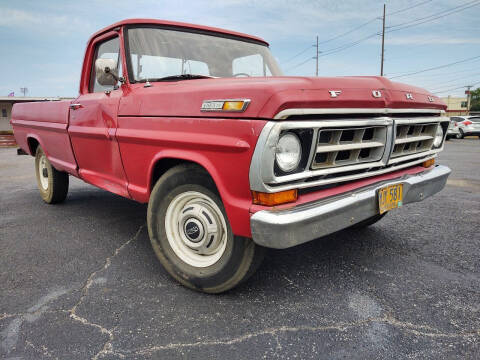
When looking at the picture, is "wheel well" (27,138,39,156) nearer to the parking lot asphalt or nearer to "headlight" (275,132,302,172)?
the parking lot asphalt

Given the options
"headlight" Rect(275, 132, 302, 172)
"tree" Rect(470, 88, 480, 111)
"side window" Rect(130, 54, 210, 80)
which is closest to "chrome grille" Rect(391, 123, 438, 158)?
"headlight" Rect(275, 132, 302, 172)

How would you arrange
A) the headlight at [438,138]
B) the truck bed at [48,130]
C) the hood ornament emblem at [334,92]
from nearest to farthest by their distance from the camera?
the hood ornament emblem at [334,92] → the headlight at [438,138] → the truck bed at [48,130]

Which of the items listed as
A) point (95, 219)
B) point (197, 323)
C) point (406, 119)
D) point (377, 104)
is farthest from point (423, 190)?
point (95, 219)

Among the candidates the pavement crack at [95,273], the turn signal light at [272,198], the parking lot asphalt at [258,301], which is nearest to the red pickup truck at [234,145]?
the turn signal light at [272,198]

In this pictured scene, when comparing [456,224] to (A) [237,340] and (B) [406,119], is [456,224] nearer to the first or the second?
(B) [406,119]

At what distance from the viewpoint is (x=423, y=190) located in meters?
2.78

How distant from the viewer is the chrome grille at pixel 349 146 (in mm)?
2148

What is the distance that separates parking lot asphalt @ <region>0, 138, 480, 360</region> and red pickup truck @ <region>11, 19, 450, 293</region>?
303 millimetres

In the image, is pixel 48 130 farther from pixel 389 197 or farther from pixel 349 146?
pixel 389 197

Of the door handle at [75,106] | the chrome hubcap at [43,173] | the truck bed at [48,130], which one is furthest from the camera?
the chrome hubcap at [43,173]

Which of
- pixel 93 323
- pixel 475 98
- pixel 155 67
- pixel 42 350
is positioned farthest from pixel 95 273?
pixel 475 98

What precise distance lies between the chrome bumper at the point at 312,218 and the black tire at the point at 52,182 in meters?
3.68

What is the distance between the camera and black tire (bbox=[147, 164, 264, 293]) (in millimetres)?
2215

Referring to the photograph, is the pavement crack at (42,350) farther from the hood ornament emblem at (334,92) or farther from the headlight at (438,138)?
the headlight at (438,138)
